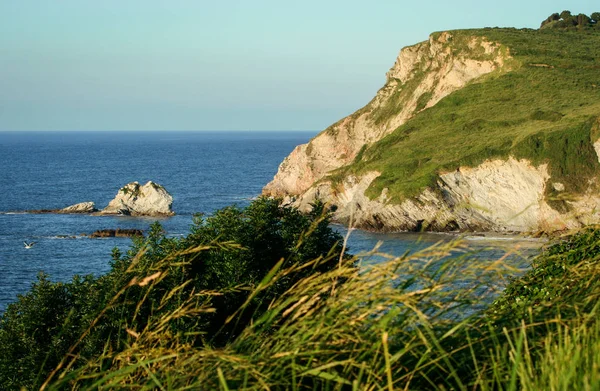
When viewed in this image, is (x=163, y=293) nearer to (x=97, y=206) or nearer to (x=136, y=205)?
(x=136, y=205)

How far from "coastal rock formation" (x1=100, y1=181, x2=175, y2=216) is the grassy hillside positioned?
20.8m

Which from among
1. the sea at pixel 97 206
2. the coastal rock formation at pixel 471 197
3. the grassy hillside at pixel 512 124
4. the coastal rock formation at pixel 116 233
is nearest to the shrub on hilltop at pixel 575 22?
the grassy hillside at pixel 512 124

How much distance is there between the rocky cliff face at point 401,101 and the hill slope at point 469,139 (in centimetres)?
17

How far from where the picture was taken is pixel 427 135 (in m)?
87.4

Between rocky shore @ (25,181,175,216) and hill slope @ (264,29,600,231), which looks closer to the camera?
hill slope @ (264,29,600,231)

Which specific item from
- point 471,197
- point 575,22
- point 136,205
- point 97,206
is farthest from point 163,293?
point 575,22

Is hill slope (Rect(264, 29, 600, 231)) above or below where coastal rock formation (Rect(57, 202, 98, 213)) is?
above

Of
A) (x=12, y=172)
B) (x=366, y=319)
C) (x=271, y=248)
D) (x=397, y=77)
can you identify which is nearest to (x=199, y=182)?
(x=397, y=77)

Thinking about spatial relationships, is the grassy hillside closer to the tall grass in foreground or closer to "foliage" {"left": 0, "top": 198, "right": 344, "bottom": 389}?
"foliage" {"left": 0, "top": 198, "right": 344, "bottom": 389}

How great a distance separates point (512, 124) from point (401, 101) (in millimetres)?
26504

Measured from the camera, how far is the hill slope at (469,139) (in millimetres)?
68375

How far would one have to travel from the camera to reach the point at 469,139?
8012cm

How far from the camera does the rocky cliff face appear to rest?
99.6 m

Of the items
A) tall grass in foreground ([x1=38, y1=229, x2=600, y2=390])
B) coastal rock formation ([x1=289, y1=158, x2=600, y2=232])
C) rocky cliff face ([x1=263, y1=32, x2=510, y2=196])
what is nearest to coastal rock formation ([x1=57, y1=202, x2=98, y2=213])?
rocky cliff face ([x1=263, y1=32, x2=510, y2=196])
